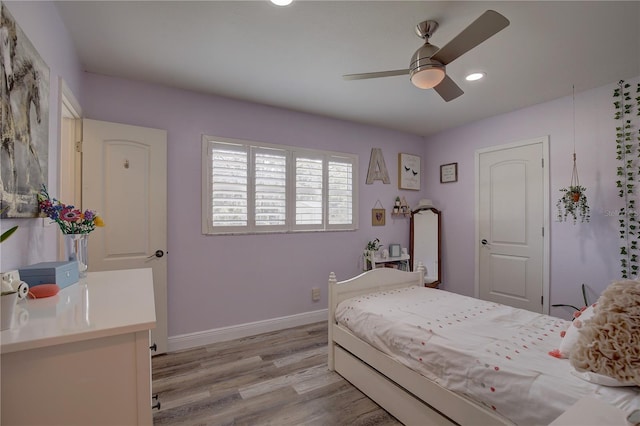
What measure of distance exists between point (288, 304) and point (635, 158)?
143 inches

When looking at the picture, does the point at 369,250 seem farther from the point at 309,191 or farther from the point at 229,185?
the point at 229,185

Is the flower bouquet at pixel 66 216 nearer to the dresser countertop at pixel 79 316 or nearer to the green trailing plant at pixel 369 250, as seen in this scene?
the dresser countertop at pixel 79 316

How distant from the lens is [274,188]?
328 centimetres

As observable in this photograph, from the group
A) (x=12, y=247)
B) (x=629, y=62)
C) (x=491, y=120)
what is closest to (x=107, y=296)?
(x=12, y=247)

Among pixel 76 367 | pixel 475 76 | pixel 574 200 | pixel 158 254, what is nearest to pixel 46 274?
pixel 76 367

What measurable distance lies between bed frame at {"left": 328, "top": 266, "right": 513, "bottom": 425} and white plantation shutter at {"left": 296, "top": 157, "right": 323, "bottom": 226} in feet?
3.98

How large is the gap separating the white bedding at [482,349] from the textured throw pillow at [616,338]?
25 centimetres

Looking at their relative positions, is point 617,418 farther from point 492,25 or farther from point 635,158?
point 635,158

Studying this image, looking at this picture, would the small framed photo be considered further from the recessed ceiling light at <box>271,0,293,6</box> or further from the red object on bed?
the red object on bed

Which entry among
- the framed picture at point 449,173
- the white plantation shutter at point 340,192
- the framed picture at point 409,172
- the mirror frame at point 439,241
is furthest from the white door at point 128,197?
the framed picture at point 449,173

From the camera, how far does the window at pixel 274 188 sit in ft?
9.75

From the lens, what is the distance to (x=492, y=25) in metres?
1.41

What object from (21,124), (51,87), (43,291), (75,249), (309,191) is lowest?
(43,291)

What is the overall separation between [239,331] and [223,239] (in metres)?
0.99
